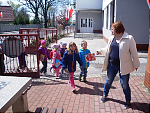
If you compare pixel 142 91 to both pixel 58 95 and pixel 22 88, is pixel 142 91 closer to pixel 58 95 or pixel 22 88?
pixel 58 95

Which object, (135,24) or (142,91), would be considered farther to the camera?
(135,24)

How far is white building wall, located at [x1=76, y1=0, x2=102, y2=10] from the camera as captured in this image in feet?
75.8

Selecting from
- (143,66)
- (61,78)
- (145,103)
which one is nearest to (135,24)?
(143,66)

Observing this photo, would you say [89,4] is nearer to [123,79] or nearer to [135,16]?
[135,16]

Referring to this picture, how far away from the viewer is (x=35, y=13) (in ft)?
169

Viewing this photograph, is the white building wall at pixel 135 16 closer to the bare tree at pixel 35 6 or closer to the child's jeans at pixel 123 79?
the child's jeans at pixel 123 79

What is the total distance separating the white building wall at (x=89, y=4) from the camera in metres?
23.1

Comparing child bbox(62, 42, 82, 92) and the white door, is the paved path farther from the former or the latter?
the white door

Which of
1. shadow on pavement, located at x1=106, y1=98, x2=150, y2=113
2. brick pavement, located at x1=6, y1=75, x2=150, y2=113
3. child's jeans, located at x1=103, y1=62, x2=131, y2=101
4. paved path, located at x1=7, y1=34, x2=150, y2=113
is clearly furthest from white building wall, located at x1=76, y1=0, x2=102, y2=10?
shadow on pavement, located at x1=106, y1=98, x2=150, y2=113

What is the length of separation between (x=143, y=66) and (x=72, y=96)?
4.29 metres

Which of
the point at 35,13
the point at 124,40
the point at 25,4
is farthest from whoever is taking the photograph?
the point at 35,13

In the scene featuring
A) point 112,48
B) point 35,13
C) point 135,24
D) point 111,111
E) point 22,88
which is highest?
point 35,13

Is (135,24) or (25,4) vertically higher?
(25,4)

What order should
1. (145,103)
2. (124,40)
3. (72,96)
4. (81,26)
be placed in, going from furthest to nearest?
(81,26) < (72,96) < (145,103) < (124,40)
